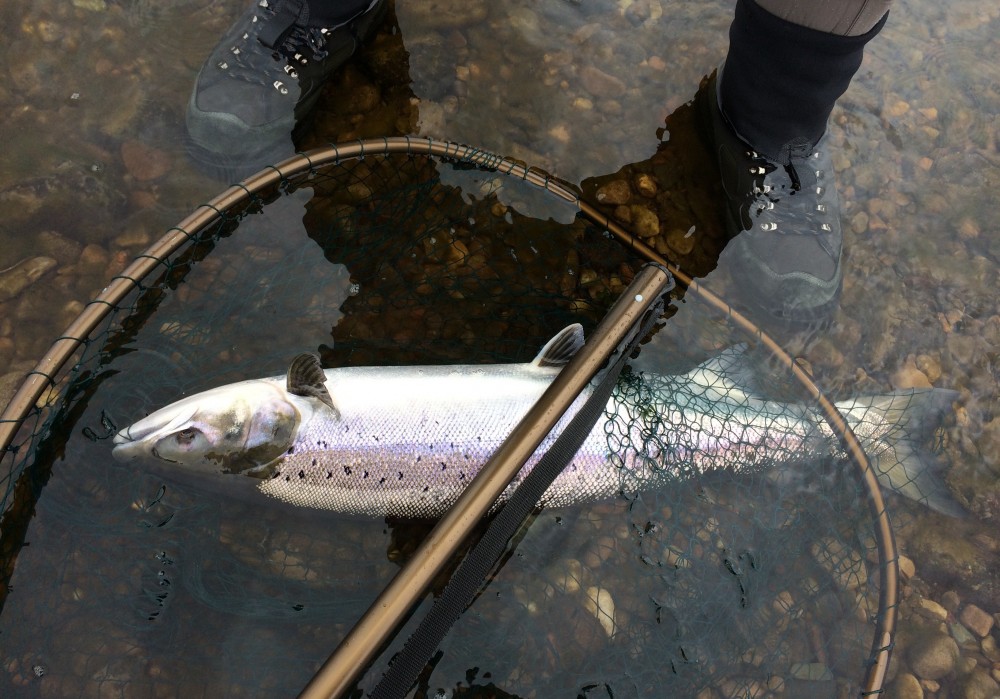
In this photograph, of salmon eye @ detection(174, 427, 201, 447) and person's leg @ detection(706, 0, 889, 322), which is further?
person's leg @ detection(706, 0, 889, 322)

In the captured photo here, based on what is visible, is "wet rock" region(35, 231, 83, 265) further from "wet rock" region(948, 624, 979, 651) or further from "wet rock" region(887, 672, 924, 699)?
"wet rock" region(948, 624, 979, 651)

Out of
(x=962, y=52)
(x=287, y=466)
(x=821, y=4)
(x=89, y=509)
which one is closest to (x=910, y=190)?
(x=962, y=52)

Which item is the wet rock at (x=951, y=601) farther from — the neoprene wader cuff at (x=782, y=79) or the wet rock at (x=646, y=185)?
the wet rock at (x=646, y=185)

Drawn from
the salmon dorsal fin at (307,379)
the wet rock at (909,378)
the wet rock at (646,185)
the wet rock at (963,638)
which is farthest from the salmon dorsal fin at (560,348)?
the wet rock at (963,638)

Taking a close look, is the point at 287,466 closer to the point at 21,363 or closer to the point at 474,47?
the point at 21,363

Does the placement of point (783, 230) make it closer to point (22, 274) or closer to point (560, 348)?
point (560, 348)

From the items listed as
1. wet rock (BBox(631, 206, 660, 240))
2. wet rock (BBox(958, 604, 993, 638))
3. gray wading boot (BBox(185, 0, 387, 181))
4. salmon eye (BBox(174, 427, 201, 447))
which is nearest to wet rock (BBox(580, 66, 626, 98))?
wet rock (BBox(631, 206, 660, 240))

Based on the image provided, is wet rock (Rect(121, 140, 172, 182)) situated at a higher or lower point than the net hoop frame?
lower
